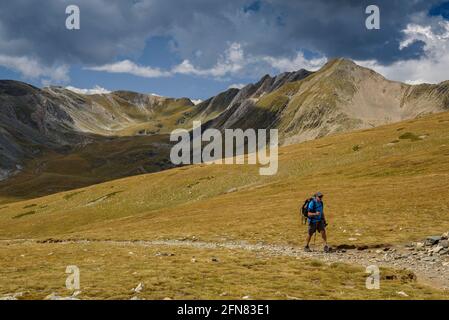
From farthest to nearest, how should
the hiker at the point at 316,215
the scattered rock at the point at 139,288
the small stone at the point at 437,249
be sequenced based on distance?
1. the hiker at the point at 316,215
2. the small stone at the point at 437,249
3. the scattered rock at the point at 139,288

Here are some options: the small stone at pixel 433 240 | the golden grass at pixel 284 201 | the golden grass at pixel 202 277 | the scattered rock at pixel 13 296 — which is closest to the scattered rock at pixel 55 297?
the golden grass at pixel 202 277

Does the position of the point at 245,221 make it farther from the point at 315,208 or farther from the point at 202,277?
the point at 202,277

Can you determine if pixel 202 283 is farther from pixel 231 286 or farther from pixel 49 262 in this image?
pixel 49 262

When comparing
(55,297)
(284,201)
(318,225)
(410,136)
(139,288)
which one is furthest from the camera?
(410,136)

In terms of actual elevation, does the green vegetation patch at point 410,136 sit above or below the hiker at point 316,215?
above

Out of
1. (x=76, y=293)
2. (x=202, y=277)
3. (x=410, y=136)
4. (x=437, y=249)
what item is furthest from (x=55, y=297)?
(x=410, y=136)

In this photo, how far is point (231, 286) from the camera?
66.6ft

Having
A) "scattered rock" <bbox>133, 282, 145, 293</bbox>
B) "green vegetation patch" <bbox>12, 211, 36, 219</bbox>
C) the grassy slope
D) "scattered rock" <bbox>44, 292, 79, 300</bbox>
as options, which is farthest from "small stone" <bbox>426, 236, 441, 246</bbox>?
"green vegetation patch" <bbox>12, 211, 36, 219</bbox>

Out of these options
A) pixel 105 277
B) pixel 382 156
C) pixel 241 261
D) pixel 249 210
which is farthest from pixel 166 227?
pixel 382 156

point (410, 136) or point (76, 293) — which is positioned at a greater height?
point (410, 136)

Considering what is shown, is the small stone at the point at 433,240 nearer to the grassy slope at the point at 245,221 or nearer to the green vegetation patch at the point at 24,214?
the grassy slope at the point at 245,221

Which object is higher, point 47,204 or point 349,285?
point 47,204
